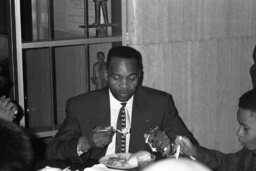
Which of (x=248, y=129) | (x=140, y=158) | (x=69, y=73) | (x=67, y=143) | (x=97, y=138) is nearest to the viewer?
(x=140, y=158)

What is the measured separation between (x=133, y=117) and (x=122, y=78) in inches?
10.1

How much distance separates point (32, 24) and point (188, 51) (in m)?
1.39

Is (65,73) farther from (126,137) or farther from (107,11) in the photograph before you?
(126,137)

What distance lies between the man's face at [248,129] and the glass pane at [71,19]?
1.59 m

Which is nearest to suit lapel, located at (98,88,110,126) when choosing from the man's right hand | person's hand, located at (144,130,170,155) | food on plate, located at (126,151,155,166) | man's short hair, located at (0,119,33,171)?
the man's right hand

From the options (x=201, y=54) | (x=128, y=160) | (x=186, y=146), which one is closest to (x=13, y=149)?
(x=128, y=160)

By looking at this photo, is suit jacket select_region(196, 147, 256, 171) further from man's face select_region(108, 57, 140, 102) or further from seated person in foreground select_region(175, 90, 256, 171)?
man's face select_region(108, 57, 140, 102)

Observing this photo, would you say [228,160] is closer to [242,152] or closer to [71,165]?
[242,152]

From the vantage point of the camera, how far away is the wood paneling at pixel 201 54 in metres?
4.41

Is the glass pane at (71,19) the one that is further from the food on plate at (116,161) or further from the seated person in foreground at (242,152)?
the seated person in foreground at (242,152)

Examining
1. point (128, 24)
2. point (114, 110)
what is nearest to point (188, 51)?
point (128, 24)

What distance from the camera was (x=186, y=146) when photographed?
3.12 metres

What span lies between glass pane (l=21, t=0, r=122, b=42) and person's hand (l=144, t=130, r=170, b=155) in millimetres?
1347

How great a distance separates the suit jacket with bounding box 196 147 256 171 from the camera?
3.11 meters
